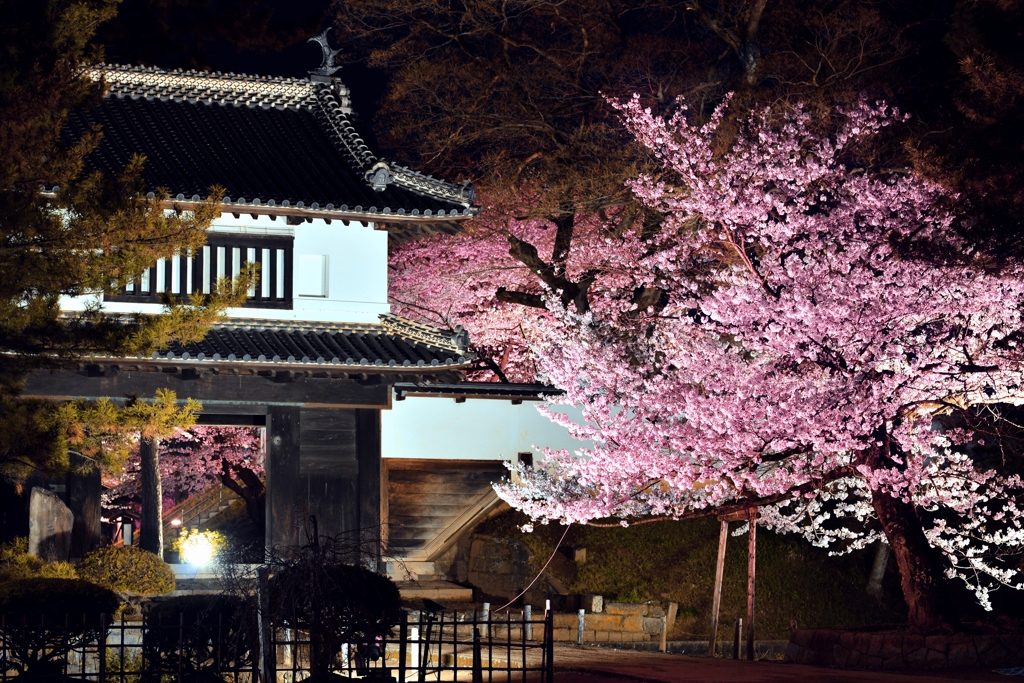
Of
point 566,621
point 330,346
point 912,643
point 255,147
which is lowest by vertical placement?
point 566,621

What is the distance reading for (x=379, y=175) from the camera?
2019 centimetres

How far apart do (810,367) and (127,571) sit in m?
10.0

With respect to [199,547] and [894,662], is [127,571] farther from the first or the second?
[894,662]

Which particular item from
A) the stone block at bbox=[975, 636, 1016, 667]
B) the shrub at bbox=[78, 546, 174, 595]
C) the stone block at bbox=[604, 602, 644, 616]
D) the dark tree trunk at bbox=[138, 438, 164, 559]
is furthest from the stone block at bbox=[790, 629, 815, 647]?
the dark tree trunk at bbox=[138, 438, 164, 559]

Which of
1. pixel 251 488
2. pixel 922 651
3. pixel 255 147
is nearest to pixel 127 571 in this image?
pixel 255 147

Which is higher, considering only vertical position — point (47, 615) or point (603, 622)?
point (47, 615)

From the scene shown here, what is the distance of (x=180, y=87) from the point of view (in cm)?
2219

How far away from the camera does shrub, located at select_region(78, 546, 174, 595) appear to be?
698 inches

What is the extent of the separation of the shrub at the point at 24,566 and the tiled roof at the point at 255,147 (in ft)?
18.2

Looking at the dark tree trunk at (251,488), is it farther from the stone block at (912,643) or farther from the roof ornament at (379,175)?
the stone block at (912,643)

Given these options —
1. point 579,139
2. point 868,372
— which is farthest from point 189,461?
point 868,372

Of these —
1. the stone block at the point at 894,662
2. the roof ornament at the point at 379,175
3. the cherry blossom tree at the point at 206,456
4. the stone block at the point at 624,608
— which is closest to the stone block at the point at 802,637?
the stone block at the point at 894,662

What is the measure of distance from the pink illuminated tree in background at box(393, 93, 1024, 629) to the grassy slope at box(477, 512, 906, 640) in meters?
2.01

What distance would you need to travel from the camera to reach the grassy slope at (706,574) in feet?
75.2
